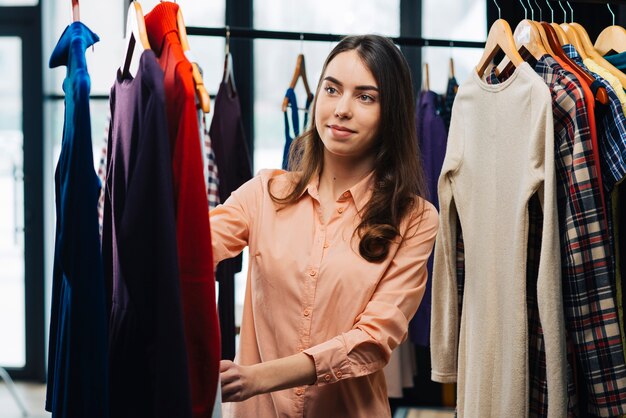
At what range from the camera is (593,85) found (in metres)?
1.68

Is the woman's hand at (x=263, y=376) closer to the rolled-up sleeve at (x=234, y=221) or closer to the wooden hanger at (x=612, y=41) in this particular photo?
the rolled-up sleeve at (x=234, y=221)

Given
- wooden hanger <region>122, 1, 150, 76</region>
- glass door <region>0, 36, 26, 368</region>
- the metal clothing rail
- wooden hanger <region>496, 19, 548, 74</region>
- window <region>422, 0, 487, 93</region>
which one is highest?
window <region>422, 0, 487, 93</region>

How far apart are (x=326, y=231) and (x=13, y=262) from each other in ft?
11.6

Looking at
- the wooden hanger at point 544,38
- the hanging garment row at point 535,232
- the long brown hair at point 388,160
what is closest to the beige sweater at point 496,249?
the hanging garment row at point 535,232

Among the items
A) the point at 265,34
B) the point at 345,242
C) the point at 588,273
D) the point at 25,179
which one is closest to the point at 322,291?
the point at 345,242

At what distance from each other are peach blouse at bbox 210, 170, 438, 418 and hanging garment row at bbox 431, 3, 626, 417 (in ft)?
1.02

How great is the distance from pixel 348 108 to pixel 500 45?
602 millimetres

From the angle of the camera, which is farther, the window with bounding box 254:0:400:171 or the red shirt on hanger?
the window with bounding box 254:0:400:171

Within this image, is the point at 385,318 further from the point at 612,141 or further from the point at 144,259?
the point at 612,141

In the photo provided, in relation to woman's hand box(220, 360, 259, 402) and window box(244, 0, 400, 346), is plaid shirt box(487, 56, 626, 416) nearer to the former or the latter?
woman's hand box(220, 360, 259, 402)

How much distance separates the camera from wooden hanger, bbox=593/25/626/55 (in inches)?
74.9

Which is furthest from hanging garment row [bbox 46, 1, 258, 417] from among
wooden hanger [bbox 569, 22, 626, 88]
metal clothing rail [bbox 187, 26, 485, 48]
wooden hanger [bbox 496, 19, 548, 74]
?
metal clothing rail [bbox 187, 26, 485, 48]

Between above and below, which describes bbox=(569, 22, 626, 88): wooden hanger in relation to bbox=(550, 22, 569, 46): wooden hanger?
below

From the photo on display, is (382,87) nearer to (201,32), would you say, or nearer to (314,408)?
(314,408)
